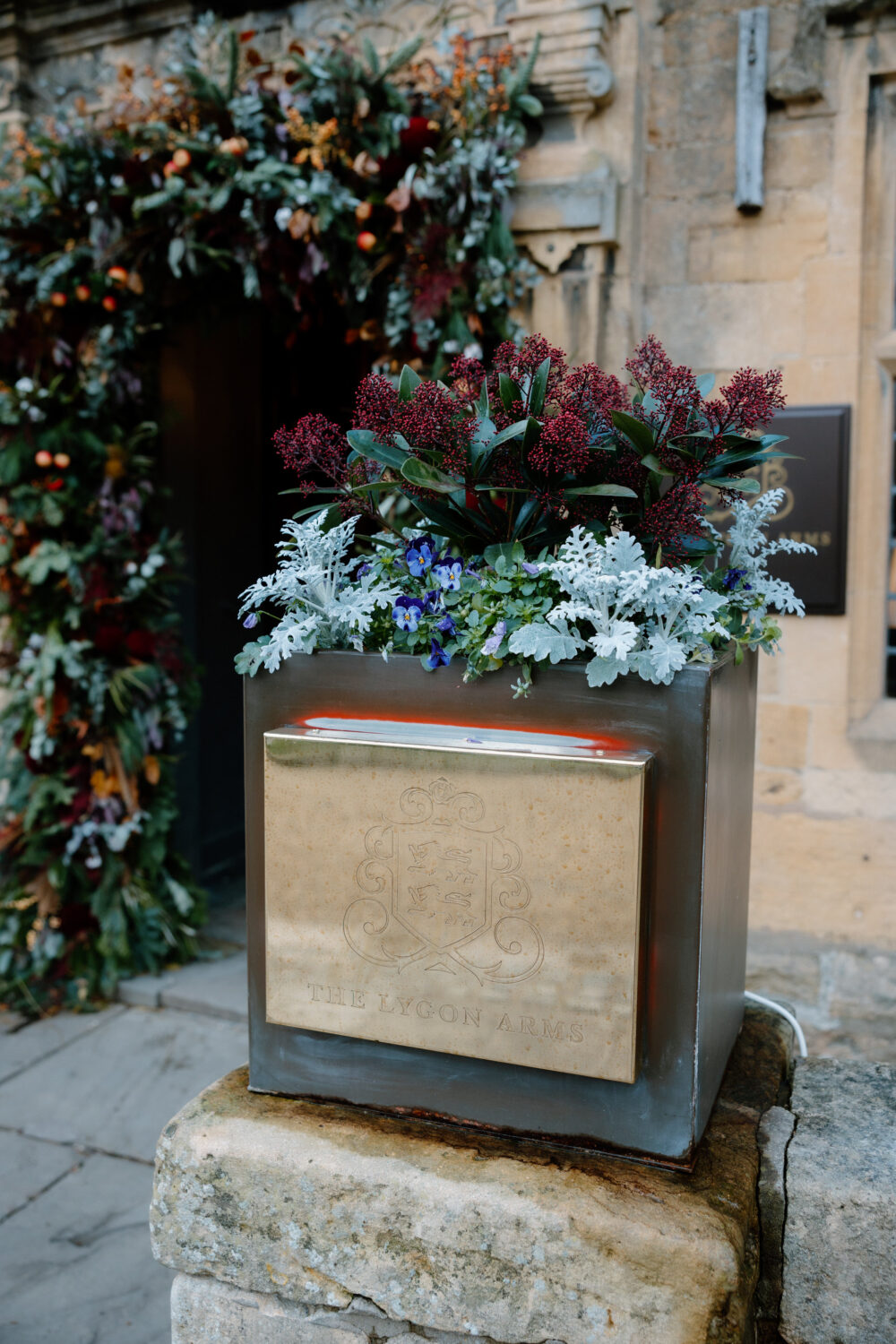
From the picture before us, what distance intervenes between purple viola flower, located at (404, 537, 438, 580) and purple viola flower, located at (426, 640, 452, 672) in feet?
0.39

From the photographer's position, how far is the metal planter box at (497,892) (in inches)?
42.4

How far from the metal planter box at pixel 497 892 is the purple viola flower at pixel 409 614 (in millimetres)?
43

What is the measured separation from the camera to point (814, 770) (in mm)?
3133

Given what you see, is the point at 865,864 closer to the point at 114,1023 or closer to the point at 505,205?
the point at 505,205

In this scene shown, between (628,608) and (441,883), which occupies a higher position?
(628,608)

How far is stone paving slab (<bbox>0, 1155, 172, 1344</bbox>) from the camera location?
2.14 m

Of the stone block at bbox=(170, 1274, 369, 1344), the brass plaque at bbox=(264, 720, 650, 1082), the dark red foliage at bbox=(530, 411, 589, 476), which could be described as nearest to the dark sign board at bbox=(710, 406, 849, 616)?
the dark red foliage at bbox=(530, 411, 589, 476)

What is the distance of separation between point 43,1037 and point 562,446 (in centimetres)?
314

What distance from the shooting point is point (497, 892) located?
3.70 feet

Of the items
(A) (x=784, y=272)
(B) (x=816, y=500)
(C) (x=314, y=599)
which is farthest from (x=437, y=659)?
(A) (x=784, y=272)

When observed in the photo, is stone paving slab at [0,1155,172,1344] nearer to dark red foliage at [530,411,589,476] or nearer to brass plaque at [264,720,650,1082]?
brass plaque at [264,720,650,1082]

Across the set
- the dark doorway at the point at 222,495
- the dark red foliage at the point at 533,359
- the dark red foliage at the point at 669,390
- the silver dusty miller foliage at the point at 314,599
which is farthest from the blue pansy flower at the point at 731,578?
the dark doorway at the point at 222,495

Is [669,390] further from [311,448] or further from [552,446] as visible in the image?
[311,448]

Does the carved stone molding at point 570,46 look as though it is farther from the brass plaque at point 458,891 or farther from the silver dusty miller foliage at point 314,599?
the brass plaque at point 458,891
